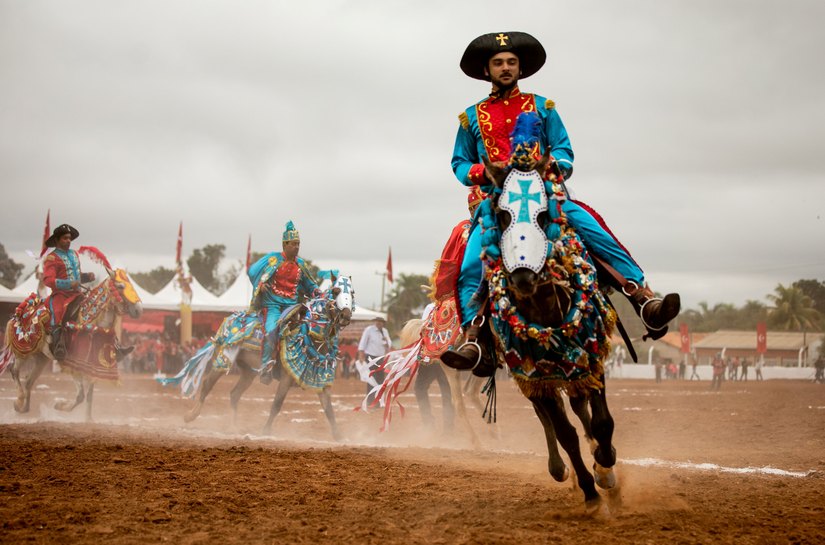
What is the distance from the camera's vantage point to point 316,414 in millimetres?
20781

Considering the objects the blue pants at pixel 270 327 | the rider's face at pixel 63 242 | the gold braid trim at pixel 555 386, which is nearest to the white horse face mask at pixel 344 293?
the blue pants at pixel 270 327

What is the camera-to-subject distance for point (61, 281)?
16.0 metres

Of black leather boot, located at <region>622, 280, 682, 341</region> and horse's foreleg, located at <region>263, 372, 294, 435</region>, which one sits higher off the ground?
black leather boot, located at <region>622, 280, 682, 341</region>

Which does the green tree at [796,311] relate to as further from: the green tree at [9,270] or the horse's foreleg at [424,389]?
the horse's foreleg at [424,389]

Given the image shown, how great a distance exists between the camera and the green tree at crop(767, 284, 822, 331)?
10919cm

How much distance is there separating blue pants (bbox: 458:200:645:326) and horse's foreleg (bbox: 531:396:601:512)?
37.2 inches

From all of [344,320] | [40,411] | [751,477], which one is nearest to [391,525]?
[751,477]

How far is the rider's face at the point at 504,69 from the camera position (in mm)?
7660

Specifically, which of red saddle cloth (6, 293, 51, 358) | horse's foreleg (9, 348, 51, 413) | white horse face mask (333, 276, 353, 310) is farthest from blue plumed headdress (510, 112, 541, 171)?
horse's foreleg (9, 348, 51, 413)

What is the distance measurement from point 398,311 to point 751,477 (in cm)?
8282

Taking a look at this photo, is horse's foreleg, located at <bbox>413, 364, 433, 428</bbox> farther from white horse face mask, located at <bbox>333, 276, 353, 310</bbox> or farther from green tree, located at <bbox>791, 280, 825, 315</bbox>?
green tree, located at <bbox>791, 280, 825, 315</bbox>

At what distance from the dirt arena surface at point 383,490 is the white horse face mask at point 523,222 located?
1.90m

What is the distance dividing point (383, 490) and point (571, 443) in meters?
2.03

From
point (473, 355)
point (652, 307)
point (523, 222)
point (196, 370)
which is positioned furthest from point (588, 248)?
point (196, 370)
